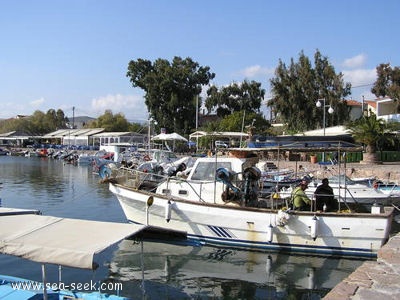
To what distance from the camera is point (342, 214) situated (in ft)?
44.2

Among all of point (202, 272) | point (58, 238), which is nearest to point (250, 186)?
point (202, 272)

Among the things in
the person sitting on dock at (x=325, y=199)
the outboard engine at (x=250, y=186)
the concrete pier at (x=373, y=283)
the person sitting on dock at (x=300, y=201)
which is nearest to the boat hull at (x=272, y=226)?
the person sitting on dock at (x=300, y=201)

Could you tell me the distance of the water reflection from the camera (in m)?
11.8

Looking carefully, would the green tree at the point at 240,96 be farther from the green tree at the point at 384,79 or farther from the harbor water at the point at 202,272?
the harbor water at the point at 202,272

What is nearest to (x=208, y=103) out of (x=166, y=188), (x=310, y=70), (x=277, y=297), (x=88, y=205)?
(x=310, y=70)

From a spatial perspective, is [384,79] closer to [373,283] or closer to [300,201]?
[300,201]

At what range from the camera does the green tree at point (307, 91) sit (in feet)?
191

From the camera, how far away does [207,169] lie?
53.1 feet

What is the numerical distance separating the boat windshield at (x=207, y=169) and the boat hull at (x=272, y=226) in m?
1.37

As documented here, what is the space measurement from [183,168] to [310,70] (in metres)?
39.3

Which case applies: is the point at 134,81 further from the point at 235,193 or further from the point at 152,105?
the point at 235,193

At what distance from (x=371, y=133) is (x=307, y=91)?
2445 cm

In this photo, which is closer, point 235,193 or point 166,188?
point 235,193

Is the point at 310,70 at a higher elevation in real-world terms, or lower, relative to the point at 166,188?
higher
